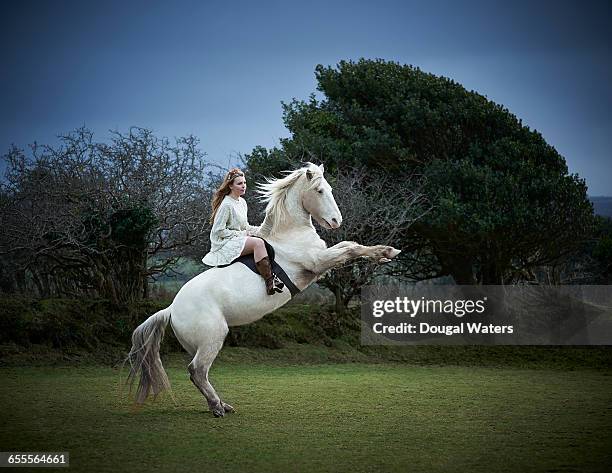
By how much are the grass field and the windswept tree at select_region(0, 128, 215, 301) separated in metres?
2.08

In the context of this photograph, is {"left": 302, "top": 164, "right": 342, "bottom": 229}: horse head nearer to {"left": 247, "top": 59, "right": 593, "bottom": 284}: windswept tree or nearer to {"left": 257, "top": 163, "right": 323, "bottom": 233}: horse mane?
{"left": 257, "top": 163, "right": 323, "bottom": 233}: horse mane

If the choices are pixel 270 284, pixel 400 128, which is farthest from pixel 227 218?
pixel 400 128

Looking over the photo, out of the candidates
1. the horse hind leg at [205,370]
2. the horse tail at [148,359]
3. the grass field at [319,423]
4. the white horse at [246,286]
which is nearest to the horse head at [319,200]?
the white horse at [246,286]

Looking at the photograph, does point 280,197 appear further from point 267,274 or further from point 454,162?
point 454,162

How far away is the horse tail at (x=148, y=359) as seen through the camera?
7.19m

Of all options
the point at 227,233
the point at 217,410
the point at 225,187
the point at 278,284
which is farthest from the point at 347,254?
the point at 217,410

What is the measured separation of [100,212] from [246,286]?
545 cm

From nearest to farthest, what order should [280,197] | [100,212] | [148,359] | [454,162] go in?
[148,359] < [280,197] < [100,212] < [454,162]

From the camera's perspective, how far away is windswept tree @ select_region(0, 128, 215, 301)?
11508mm

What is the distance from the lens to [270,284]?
6.94 meters

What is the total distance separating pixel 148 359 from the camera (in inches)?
284

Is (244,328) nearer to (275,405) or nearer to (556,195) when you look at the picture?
(275,405)

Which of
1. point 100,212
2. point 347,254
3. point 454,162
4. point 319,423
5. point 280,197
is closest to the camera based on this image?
point 319,423

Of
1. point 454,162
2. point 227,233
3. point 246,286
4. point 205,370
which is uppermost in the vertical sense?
point 454,162
